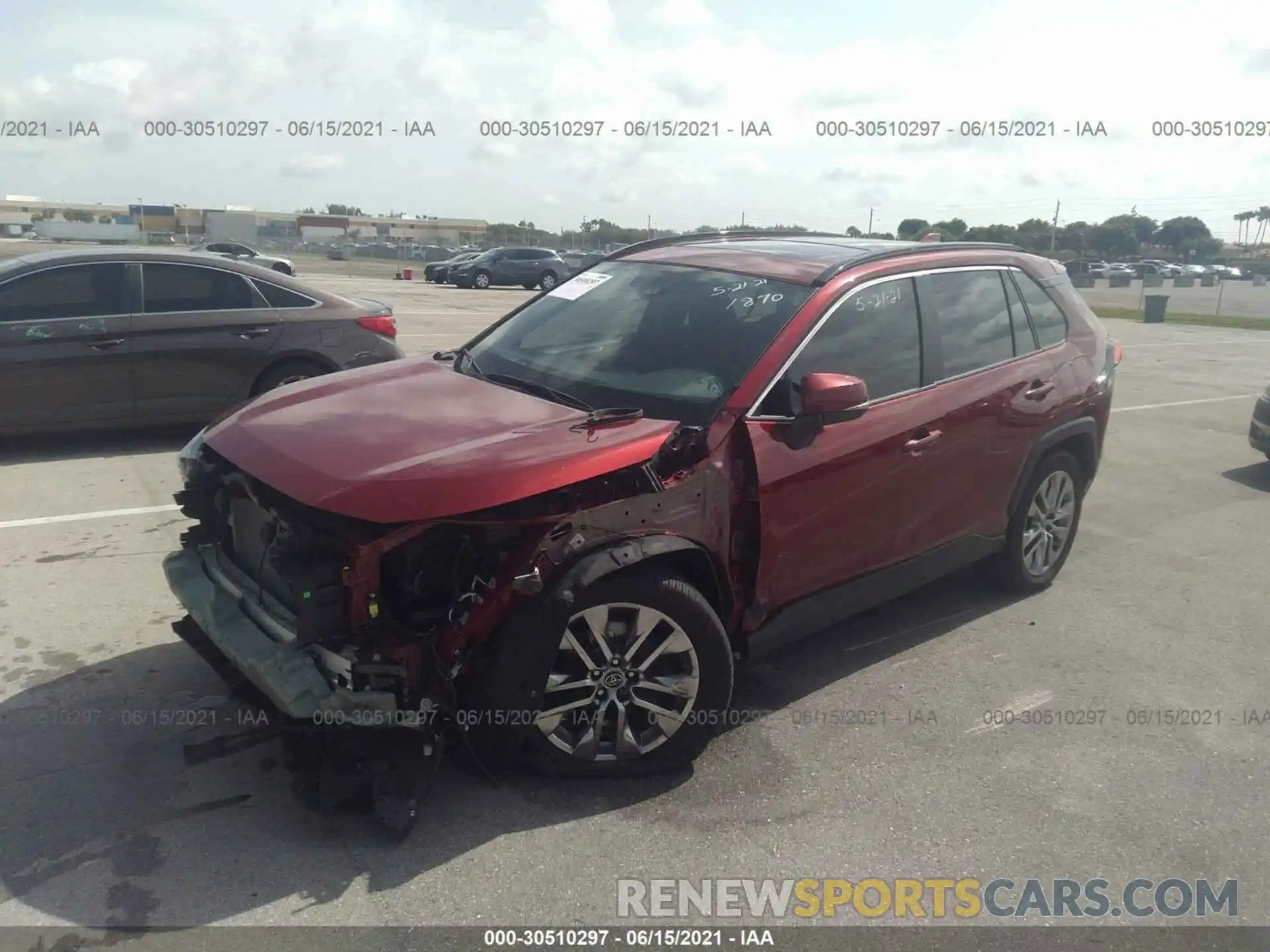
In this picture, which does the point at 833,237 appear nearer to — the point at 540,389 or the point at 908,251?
the point at 908,251

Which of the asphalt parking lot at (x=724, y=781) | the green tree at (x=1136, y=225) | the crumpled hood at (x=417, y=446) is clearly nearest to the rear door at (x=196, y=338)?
the asphalt parking lot at (x=724, y=781)

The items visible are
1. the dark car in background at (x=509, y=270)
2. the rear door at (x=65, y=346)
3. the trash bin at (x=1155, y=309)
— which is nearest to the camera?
the rear door at (x=65, y=346)

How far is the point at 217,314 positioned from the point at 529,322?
4.35 m

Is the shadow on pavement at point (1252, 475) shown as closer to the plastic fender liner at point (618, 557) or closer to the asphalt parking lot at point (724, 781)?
the asphalt parking lot at point (724, 781)

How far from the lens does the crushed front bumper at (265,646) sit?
9.95 feet

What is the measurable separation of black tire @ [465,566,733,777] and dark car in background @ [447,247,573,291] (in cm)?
3096

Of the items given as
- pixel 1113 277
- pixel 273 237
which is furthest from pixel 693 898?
pixel 273 237

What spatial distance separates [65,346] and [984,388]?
6601mm

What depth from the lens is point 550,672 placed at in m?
3.29

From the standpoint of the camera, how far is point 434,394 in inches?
159

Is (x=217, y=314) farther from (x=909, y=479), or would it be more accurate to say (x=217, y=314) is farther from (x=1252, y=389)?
(x=1252, y=389)

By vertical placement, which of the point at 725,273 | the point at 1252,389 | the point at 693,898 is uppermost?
the point at 725,273

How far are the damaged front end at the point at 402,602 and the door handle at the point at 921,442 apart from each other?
1202 mm

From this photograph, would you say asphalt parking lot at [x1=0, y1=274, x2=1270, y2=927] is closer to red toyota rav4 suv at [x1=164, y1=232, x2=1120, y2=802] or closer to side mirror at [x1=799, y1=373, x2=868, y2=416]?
red toyota rav4 suv at [x1=164, y1=232, x2=1120, y2=802]
